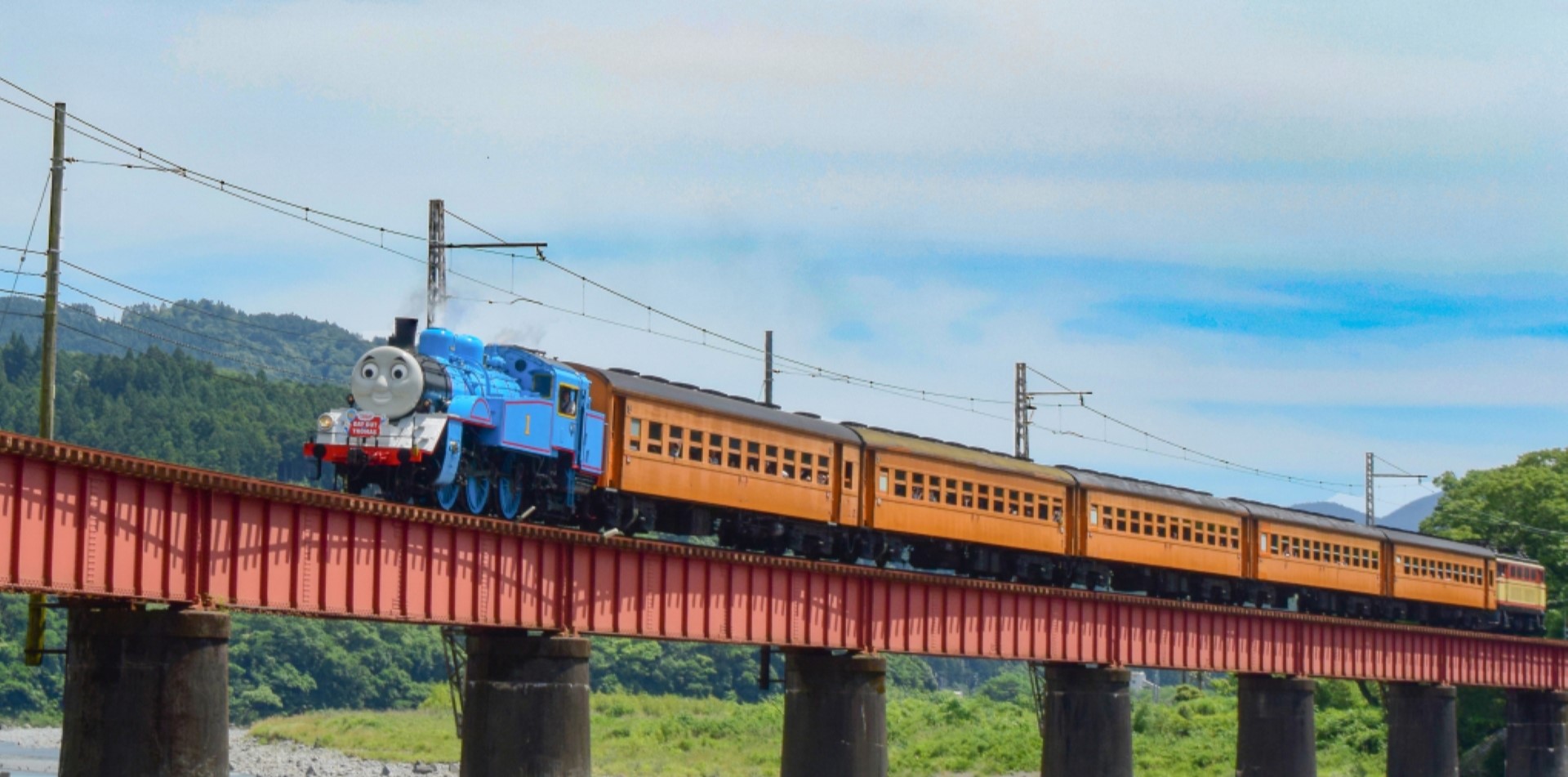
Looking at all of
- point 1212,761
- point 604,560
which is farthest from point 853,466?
point 1212,761

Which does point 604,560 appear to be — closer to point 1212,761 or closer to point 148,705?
point 148,705

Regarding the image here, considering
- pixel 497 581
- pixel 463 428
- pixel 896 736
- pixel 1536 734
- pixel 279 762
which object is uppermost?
pixel 463 428

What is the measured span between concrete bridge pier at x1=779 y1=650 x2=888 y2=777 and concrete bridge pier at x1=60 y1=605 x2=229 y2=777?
59.6ft

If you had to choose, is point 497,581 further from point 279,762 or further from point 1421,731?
point 279,762

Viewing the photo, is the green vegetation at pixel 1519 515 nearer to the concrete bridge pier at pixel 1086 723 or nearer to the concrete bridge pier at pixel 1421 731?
the concrete bridge pier at pixel 1421 731

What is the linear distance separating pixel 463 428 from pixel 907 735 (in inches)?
2947

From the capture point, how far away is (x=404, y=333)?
4016 cm

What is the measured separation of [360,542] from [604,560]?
7100mm

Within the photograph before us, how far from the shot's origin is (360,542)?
Answer: 3278 cm

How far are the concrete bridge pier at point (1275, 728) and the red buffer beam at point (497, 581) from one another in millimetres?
761

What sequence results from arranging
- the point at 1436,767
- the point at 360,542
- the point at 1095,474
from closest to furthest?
the point at 360,542, the point at 1095,474, the point at 1436,767

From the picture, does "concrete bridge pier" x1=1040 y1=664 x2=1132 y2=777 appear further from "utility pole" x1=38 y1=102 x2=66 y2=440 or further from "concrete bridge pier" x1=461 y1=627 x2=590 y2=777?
"utility pole" x1=38 y1=102 x2=66 y2=440

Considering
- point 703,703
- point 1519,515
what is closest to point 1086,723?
point 1519,515

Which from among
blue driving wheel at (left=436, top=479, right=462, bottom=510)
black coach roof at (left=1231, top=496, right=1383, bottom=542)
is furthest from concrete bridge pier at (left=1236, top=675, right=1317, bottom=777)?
blue driving wheel at (left=436, top=479, right=462, bottom=510)
